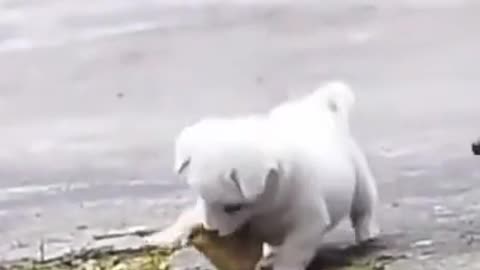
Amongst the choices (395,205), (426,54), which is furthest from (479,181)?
(426,54)

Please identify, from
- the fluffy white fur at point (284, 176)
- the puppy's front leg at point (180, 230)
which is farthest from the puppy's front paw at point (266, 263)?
the puppy's front leg at point (180, 230)

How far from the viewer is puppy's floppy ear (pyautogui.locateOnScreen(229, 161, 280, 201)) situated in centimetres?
303

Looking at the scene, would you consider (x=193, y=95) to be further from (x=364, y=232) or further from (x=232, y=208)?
(x=232, y=208)

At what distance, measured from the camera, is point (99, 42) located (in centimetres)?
623

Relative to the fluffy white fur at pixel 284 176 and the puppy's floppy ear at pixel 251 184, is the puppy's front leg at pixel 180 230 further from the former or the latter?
the puppy's floppy ear at pixel 251 184

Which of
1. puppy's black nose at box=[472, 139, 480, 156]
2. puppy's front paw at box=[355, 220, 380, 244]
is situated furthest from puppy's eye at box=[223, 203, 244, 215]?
puppy's black nose at box=[472, 139, 480, 156]

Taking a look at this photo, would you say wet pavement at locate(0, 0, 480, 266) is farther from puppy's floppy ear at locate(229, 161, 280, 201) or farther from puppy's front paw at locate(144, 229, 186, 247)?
puppy's floppy ear at locate(229, 161, 280, 201)

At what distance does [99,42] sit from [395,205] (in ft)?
7.93

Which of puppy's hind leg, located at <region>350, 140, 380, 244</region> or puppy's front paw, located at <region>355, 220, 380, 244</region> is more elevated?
puppy's hind leg, located at <region>350, 140, 380, 244</region>

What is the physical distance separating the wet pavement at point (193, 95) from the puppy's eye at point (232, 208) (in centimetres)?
69

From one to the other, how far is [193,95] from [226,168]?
2.22 meters

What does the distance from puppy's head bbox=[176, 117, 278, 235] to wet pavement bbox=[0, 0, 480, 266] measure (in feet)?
2.33

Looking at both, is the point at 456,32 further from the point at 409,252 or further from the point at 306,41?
the point at 409,252

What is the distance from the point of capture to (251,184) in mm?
3043
